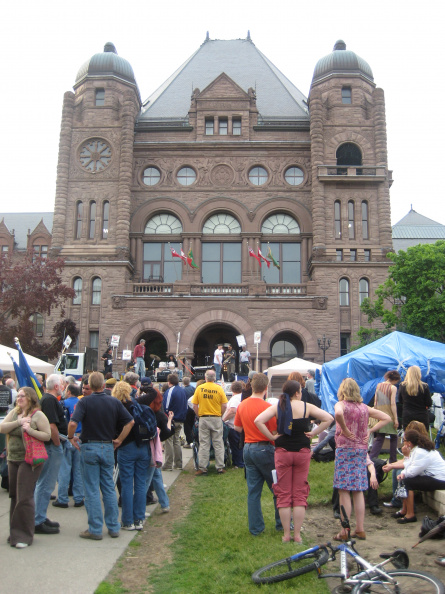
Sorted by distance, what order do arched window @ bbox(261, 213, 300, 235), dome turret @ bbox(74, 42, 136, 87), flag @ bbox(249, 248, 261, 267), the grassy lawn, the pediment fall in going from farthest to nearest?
1. the pediment
2. dome turret @ bbox(74, 42, 136, 87)
3. arched window @ bbox(261, 213, 300, 235)
4. flag @ bbox(249, 248, 261, 267)
5. the grassy lawn

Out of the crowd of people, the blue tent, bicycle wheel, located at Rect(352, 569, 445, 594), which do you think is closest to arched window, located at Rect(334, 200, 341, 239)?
the blue tent

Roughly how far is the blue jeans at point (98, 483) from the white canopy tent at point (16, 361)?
7978mm

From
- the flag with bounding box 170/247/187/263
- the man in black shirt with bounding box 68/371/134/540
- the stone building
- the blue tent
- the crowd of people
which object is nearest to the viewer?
the crowd of people

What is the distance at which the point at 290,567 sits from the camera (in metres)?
5.74

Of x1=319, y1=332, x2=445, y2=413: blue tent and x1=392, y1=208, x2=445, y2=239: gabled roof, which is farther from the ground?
x1=392, y1=208, x2=445, y2=239: gabled roof

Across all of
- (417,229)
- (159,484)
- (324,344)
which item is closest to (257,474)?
(159,484)

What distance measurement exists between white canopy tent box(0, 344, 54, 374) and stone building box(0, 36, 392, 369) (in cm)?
1476

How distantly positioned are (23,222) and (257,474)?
159 feet

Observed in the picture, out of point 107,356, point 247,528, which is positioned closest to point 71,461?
point 247,528

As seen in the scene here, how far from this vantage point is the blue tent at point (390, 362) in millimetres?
13438

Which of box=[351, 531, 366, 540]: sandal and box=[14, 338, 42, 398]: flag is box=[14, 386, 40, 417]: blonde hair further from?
box=[351, 531, 366, 540]: sandal

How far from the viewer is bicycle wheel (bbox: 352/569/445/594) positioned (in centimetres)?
487

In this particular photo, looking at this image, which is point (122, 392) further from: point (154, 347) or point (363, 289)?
point (154, 347)

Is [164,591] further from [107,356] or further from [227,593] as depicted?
[107,356]
